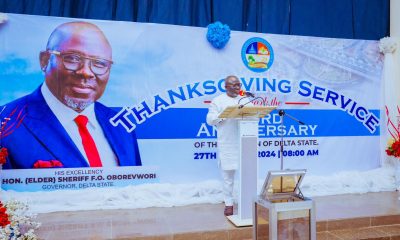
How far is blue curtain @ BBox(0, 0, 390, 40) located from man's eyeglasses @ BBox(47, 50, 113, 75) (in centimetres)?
49

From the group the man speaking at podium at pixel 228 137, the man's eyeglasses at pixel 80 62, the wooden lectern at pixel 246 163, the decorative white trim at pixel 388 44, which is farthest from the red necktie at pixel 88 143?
the decorative white trim at pixel 388 44

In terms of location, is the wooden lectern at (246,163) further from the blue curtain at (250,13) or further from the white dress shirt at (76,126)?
the blue curtain at (250,13)

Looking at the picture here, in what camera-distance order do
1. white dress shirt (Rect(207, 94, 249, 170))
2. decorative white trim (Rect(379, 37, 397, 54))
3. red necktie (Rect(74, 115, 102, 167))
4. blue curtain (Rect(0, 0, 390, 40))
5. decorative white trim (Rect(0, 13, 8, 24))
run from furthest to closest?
decorative white trim (Rect(379, 37, 397, 54)), blue curtain (Rect(0, 0, 390, 40)), red necktie (Rect(74, 115, 102, 167)), decorative white trim (Rect(0, 13, 8, 24)), white dress shirt (Rect(207, 94, 249, 170))

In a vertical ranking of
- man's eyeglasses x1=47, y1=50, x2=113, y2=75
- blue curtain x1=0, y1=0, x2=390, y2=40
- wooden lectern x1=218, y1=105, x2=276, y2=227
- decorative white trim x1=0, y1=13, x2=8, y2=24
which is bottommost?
wooden lectern x1=218, y1=105, x2=276, y2=227

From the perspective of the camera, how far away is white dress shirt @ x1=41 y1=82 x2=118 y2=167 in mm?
3305

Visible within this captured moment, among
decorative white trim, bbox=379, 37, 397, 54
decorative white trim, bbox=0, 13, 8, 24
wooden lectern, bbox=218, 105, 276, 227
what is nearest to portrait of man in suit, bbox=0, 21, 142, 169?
decorative white trim, bbox=0, 13, 8, 24

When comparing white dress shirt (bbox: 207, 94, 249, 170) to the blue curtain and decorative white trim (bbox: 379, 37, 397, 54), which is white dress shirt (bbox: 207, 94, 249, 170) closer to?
the blue curtain

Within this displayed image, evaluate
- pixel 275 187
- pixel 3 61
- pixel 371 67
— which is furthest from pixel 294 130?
pixel 3 61

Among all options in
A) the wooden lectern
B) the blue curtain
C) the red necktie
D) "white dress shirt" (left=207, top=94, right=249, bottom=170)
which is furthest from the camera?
the blue curtain

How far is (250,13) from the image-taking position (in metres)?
3.96

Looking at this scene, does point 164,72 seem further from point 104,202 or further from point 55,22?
point 104,202

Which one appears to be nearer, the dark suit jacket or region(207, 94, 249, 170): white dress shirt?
region(207, 94, 249, 170): white dress shirt

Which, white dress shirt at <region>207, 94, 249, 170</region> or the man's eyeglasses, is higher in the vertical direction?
the man's eyeglasses

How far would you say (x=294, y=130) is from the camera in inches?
156
